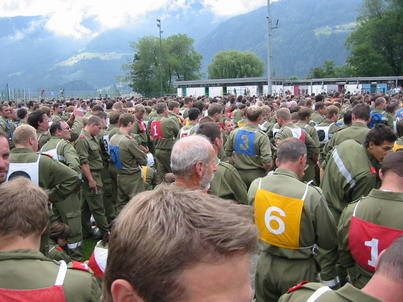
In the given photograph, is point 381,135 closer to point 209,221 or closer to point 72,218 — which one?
point 209,221

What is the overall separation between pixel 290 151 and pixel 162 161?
712 centimetres

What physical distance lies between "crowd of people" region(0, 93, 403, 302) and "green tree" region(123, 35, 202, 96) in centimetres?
8165

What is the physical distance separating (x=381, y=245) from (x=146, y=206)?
104 inches

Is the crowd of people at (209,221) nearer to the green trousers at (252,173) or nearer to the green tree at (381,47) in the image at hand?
the green trousers at (252,173)

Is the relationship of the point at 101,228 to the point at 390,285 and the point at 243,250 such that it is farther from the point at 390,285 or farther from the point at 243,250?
the point at 243,250

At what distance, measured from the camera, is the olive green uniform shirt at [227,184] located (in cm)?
457

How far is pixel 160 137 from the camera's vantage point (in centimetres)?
1061

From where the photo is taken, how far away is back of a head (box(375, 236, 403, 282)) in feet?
6.72

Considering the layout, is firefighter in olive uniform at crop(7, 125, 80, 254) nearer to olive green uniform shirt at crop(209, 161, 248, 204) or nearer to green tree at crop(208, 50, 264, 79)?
olive green uniform shirt at crop(209, 161, 248, 204)

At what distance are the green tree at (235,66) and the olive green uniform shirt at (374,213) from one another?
10434 cm

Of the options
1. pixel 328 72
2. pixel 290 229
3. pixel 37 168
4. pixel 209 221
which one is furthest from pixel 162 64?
pixel 209 221

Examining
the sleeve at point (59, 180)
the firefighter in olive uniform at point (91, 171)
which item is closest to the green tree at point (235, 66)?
the firefighter in olive uniform at point (91, 171)

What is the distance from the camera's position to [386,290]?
2.04 metres

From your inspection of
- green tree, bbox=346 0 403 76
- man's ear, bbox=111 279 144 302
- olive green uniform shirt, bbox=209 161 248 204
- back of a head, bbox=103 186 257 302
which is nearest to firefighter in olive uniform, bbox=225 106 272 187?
olive green uniform shirt, bbox=209 161 248 204
